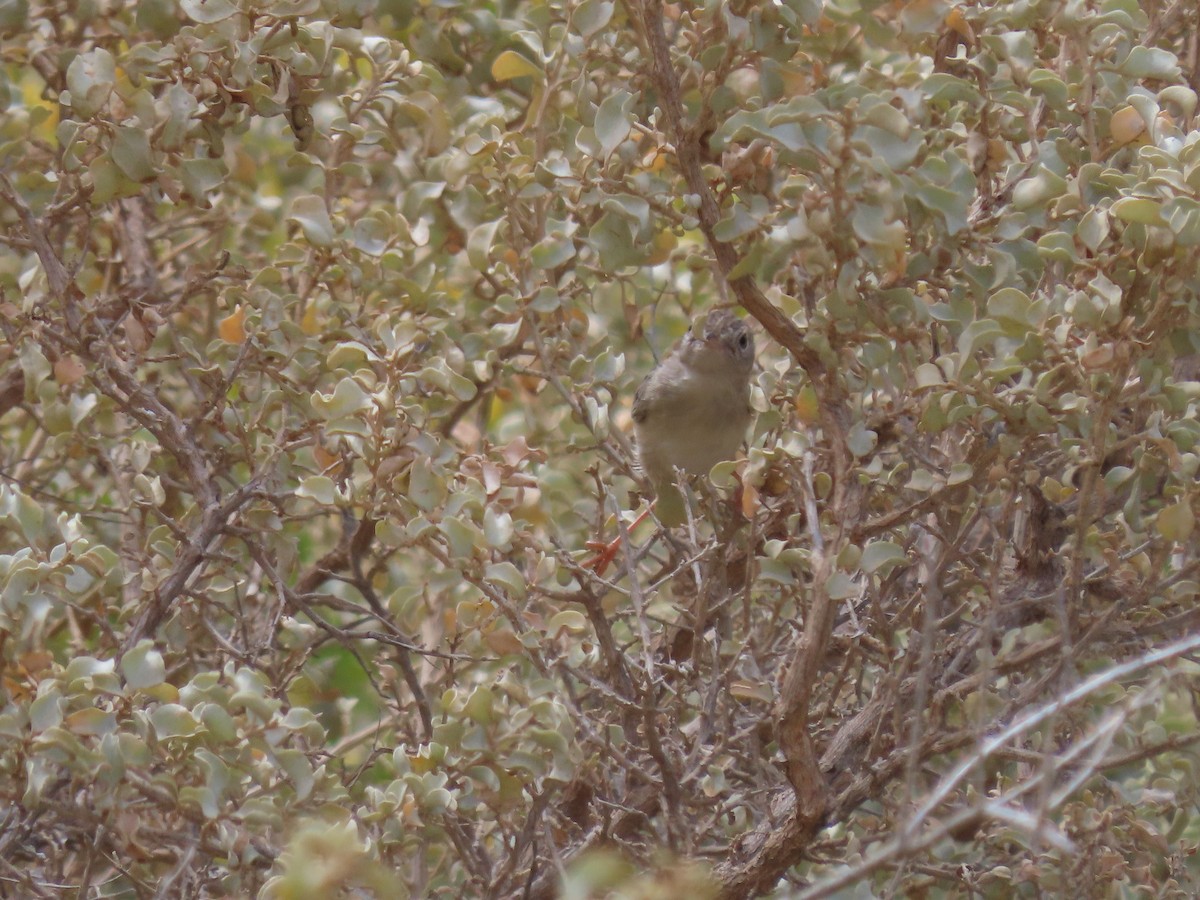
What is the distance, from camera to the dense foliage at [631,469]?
7.57 feet

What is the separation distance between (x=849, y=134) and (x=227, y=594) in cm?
186

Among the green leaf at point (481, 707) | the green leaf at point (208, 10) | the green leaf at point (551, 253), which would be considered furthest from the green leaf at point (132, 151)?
the green leaf at point (481, 707)

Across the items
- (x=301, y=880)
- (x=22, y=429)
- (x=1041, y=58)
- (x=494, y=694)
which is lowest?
(x=22, y=429)

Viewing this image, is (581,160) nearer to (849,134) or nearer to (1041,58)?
(849,134)

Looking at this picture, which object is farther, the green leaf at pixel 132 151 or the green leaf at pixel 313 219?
the green leaf at pixel 313 219

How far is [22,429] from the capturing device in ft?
13.4

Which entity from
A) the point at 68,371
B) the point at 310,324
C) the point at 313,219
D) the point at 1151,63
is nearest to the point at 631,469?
the point at 310,324

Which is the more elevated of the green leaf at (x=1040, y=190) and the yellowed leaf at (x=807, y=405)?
the green leaf at (x=1040, y=190)

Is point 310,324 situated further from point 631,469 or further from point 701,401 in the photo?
point 701,401

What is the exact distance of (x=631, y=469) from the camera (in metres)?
3.57

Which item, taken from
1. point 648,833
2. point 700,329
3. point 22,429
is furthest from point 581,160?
point 22,429

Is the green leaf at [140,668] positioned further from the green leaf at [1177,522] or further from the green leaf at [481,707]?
the green leaf at [1177,522]

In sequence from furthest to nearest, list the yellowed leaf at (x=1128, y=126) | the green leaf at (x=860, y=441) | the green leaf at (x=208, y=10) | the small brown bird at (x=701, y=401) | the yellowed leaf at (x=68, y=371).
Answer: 1. the small brown bird at (x=701, y=401)
2. the yellowed leaf at (x=68, y=371)
3. the green leaf at (x=208, y=10)
4. the yellowed leaf at (x=1128, y=126)
5. the green leaf at (x=860, y=441)

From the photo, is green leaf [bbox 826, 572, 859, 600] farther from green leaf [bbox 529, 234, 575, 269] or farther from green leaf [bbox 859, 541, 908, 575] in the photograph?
green leaf [bbox 529, 234, 575, 269]
